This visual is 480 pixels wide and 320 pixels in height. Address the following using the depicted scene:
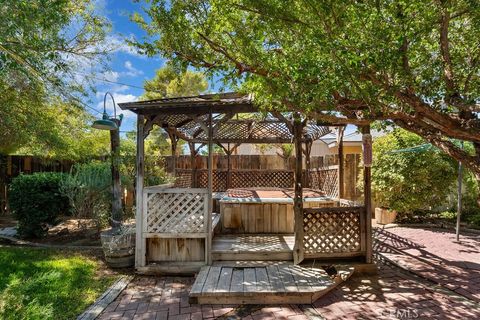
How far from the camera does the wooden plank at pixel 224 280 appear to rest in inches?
142

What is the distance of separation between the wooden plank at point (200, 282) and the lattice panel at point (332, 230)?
1.54 metres

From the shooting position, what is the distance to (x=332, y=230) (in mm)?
4586

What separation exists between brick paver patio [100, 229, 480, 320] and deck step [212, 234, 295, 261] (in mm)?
700

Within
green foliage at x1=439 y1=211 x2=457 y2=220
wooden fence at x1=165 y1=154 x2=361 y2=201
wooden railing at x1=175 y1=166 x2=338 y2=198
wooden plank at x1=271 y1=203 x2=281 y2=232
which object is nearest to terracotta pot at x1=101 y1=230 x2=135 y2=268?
wooden plank at x1=271 y1=203 x2=281 y2=232

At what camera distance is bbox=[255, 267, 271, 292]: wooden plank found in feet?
11.8

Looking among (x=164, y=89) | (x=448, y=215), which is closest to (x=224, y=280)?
(x=448, y=215)

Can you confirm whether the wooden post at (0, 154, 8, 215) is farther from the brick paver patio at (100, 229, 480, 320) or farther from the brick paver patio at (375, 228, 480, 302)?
the brick paver patio at (375, 228, 480, 302)

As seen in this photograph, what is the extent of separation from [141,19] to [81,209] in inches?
159

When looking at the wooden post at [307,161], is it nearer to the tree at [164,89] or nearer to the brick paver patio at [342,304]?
the brick paver patio at [342,304]

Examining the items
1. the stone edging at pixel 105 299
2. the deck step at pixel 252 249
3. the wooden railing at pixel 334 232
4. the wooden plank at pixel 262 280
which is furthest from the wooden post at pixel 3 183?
the wooden railing at pixel 334 232

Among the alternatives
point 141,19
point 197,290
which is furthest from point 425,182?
point 141,19

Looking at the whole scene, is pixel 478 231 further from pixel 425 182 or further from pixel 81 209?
pixel 81 209

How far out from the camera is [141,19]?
4.01m

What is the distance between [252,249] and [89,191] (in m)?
3.56
